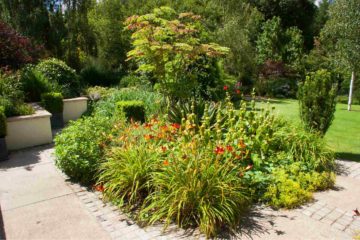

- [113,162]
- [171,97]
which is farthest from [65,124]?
[113,162]

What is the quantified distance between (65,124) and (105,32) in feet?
27.2

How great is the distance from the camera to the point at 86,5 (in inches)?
548

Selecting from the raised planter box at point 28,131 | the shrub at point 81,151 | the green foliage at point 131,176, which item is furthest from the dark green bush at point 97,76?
the green foliage at point 131,176

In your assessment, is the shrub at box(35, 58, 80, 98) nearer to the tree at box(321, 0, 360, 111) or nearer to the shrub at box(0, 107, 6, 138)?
the shrub at box(0, 107, 6, 138)

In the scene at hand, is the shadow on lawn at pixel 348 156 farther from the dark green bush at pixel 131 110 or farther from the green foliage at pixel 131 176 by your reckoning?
the dark green bush at pixel 131 110

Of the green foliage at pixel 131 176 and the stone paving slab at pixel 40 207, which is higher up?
the green foliage at pixel 131 176

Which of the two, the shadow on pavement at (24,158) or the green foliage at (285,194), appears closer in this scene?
the green foliage at (285,194)

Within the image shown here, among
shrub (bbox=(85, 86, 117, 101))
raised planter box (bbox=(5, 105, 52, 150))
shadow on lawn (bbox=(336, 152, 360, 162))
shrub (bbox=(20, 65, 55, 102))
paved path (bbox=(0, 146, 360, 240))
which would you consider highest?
shrub (bbox=(20, 65, 55, 102))

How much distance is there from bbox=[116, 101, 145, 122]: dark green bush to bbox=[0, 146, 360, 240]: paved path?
8.85ft

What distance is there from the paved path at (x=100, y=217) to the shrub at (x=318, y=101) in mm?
1286

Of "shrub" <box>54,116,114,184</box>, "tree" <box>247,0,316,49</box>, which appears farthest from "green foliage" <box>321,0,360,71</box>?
"shrub" <box>54,116,114,184</box>

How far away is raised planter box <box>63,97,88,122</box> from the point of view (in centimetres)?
827

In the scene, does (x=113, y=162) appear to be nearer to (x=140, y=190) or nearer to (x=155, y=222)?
(x=140, y=190)

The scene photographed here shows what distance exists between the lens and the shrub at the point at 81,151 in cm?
425
